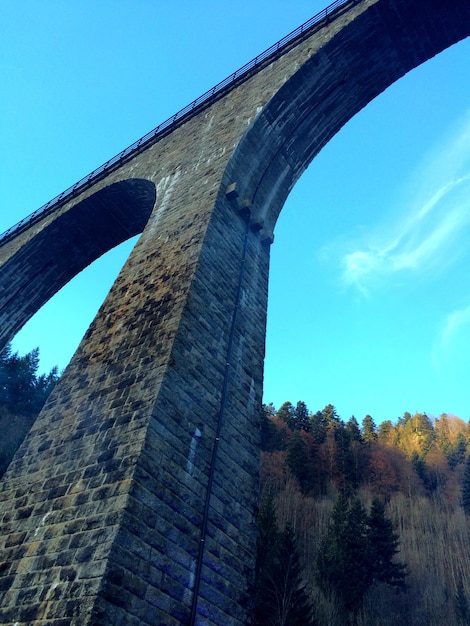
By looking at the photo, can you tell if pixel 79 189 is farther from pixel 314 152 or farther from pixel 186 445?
pixel 186 445

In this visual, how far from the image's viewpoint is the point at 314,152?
12.2 meters

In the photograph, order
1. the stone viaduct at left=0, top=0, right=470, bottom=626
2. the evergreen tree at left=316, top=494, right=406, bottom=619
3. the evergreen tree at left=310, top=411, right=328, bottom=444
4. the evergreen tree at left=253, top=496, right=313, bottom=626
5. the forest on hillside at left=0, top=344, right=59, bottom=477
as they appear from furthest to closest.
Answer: the evergreen tree at left=310, top=411, right=328, bottom=444, the forest on hillside at left=0, top=344, right=59, bottom=477, the evergreen tree at left=316, top=494, right=406, bottom=619, the evergreen tree at left=253, top=496, right=313, bottom=626, the stone viaduct at left=0, top=0, right=470, bottom=626

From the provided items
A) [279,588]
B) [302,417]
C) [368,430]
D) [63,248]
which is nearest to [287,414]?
[302,417]

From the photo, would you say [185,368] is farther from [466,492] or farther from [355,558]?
[466,492]

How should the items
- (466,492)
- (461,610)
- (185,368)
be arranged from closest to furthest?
1. (185,368)
2. (461,610)
3. (466,492)

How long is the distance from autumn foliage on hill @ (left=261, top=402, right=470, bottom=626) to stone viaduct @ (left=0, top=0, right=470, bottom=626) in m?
17.2

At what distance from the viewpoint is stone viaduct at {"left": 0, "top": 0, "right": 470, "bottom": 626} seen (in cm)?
488

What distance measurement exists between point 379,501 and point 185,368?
2954 cm

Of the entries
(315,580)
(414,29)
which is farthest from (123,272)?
(315,580)

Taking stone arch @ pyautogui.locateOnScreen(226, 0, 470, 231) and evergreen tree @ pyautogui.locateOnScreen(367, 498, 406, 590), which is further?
evergreen tree @ pyautogui.locateOnScreen(367, 498, 406, 590)

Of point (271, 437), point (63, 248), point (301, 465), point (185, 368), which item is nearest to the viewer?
point (185, 368)

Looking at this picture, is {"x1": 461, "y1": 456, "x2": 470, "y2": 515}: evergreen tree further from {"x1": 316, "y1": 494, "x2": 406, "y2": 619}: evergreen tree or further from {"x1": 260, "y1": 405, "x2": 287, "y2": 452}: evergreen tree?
{"x1": 260, "y1": 405, "x2": 287, "y2": 452}: evergreen tree

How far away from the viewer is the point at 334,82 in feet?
37.0

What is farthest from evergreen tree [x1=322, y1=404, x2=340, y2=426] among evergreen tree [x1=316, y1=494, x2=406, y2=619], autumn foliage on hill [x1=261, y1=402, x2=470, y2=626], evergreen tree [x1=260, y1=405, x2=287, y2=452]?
evergreen tree [x1=316, y1=494, x2=406, y2=619]
